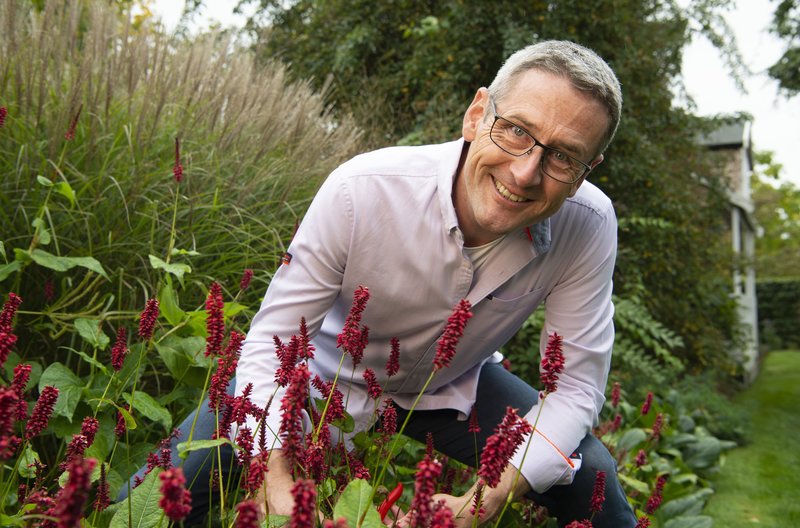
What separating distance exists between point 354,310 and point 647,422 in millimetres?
3697

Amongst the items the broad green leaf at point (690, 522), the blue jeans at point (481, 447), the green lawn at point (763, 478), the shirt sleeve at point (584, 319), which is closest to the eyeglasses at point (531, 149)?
the shirt sleeve at point (584, 319)

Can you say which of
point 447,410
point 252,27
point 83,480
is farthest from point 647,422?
point 252,27

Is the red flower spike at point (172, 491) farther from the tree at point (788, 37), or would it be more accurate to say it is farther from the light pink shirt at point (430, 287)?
the tree at point (788, 37)

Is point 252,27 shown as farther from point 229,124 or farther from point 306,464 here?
point 306,464

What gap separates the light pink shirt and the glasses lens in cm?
23

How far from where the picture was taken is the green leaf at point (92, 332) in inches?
79.1

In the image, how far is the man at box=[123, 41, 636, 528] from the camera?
6.15 ft

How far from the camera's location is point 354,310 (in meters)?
1.47

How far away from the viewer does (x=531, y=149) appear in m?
1.88

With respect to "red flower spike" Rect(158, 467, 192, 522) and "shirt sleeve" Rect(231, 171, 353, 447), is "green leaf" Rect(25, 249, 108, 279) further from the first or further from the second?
"red flower spike" Rect(158, 467, 192, 522)

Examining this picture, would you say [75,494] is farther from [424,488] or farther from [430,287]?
[430,287]

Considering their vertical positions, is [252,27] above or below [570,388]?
above

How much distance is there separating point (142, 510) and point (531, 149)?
4.06ft

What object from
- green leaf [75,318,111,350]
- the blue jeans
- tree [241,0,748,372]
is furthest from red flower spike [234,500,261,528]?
tree [241,0,748,372]
